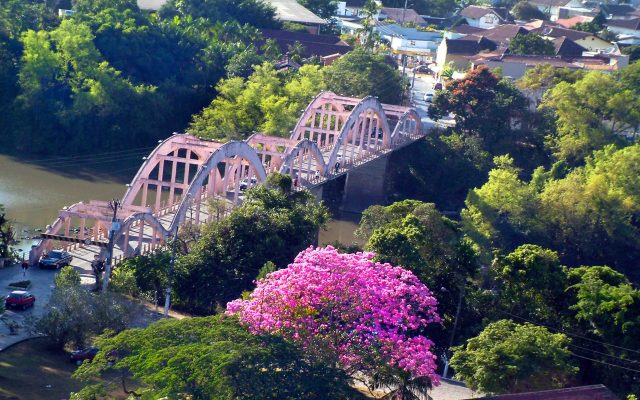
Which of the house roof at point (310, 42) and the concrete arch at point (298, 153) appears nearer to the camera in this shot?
the concrete arch at point (298, 153)

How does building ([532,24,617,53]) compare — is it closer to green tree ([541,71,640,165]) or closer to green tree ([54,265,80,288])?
green tree ([541,71,640,165])

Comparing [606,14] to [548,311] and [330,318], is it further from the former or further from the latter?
[330,318]

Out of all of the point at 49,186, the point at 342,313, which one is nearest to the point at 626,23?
the point at 49,186

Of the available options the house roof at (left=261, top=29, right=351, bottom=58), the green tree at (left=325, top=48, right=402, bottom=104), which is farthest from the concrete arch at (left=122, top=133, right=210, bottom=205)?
the house roof at (left=261, top=29, right=351, bottom=58)

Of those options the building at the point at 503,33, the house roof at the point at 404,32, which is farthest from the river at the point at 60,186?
the house roof at the point at 404,32

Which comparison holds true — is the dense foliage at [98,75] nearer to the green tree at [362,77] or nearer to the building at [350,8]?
the green tree at [362,77]

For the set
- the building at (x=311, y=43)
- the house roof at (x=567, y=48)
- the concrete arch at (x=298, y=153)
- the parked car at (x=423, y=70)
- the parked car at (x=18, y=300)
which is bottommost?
the parked car at (x=18, y=300)

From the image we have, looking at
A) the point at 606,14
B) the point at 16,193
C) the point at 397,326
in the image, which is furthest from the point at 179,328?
the point at 606,14
